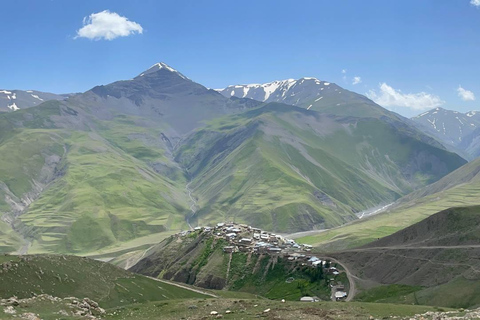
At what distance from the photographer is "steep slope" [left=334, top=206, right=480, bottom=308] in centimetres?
9812

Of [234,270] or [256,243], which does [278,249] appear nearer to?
[256,243]

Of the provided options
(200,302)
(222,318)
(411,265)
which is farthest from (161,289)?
(411,265)

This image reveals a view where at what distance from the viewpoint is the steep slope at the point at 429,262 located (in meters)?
98.1

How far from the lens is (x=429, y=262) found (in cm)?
12031

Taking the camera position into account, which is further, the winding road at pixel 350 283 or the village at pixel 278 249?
the village at pixel 278 249

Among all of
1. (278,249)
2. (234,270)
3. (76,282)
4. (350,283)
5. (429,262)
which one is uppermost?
(76,282)

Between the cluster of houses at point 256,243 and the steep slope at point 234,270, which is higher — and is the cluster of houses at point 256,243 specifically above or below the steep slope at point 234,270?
above

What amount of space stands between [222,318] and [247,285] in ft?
295

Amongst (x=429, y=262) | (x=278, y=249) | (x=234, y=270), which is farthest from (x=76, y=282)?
(x=429, y=262)

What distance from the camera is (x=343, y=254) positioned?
492ft

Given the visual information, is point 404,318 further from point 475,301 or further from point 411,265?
point 411,265

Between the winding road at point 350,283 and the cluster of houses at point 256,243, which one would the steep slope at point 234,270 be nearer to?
the winding road at point 350,283

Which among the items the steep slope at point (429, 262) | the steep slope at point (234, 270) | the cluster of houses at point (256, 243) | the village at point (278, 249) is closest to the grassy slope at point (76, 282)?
the steep slope at point (234, 270)

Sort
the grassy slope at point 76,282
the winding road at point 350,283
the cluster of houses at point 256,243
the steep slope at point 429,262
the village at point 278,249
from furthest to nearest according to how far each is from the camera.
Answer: the cluster of houses at point 256,243 < the village at point 278,249 < the winding road at point 350,283 < the steep slope at point 429,262 < the grassy slope at point 76,282
